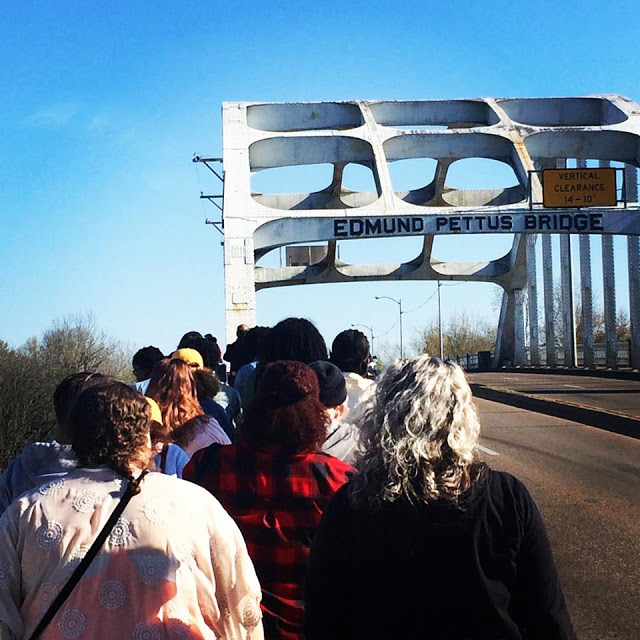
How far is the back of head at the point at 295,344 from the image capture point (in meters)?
5.69

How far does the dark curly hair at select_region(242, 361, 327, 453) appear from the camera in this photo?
3602 millimetres

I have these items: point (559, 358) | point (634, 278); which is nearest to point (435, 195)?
point (634, 278)

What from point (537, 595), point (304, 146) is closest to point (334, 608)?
point (537, 595)

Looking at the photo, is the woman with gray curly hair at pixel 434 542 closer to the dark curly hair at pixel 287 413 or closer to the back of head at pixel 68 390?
the dark curly hair at pixel 287 413

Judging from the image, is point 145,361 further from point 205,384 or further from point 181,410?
point 181,410

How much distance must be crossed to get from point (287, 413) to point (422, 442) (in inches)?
39.6

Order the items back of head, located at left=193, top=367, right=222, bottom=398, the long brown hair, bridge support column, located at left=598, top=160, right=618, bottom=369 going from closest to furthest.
Result: 1. the long brown hair
2. back of head, located at left=193, top=367, right=222, bottom=398
3. bridge support column, located at left=598, top=160, right=618, bottom=369

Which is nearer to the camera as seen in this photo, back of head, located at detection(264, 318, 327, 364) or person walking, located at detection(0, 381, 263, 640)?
person walking, located at detection(0, 381, 263, 640)

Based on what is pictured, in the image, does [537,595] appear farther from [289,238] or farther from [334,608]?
[289,238]

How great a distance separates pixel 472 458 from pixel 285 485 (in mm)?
1060

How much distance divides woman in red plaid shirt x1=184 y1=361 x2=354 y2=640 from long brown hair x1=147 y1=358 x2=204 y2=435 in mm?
1870

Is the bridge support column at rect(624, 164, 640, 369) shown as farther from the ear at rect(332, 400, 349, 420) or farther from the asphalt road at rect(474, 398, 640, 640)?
the ear at rect(332, 400, 349, 420)

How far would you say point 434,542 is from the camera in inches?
106

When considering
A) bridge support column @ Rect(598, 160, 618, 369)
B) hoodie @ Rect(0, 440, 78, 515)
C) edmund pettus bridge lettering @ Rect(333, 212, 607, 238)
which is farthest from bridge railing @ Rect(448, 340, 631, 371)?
hoodie @ Rect(0, 440, 78, 515)
